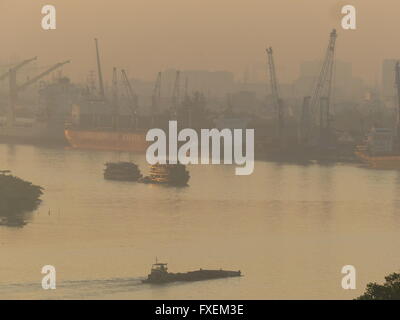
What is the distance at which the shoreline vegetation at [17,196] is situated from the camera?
2258 centimetres

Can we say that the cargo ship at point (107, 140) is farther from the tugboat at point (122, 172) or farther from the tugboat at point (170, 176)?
the tugboat at point (170, 176)

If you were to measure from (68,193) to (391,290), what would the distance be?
19818 millimetres

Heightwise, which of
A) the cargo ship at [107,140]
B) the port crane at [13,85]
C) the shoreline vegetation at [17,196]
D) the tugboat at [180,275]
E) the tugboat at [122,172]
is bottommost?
the tugboat at [180,275]

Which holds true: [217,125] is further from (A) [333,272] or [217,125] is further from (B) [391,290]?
(B) [391,290]

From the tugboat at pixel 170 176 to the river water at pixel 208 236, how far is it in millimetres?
508

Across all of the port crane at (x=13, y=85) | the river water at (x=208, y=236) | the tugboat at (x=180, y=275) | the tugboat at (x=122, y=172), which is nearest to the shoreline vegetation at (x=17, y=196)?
the river water at (x=208, y=236)

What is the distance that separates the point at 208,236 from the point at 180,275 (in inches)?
169

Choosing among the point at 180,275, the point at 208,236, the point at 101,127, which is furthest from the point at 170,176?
the point at 101,127

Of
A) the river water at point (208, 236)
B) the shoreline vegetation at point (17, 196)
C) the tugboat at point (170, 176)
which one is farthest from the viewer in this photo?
the tugboat at point (170, 176)

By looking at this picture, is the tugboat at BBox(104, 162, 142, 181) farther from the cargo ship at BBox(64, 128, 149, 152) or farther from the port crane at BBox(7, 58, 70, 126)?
the port crane at BBox(7, 58, 70, 126)

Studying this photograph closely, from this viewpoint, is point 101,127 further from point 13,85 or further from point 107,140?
point 13,85

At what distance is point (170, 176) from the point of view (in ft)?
100

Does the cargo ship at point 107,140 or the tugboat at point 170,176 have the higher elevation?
the cargo ship at point 107,140

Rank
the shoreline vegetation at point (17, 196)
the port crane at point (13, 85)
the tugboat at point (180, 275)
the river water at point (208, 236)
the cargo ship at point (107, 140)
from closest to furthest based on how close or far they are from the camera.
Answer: the river water at point (208, 236)
the tugboat at point (180, 275)
the shoreline vegetation at point (17, 196)
the cargo ship at point (107, 140)
the port crane at point (13, 85)
